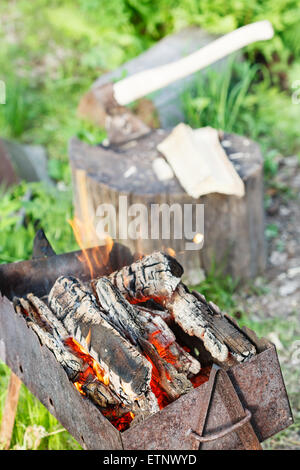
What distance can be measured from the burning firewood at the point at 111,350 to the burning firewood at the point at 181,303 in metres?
0.20

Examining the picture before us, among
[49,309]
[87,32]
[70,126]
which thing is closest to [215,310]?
[49,309]

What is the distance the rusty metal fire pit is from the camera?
169 cm

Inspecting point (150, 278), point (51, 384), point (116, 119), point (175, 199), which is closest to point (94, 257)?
point (150, 278)

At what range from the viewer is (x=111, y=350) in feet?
5.94

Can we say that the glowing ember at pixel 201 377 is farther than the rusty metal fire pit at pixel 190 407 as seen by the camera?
Yes

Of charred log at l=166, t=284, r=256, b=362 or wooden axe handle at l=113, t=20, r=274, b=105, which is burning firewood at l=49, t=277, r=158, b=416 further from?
wooden axe handle at l=113, t=20, r=274, b=105

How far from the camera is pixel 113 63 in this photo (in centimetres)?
539

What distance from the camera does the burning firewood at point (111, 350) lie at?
5.73 feet

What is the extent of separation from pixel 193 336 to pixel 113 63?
Result: 3.83 metres

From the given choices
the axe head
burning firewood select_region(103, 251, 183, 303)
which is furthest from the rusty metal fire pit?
the axe head

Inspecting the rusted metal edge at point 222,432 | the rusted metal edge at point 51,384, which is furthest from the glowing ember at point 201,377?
the rusted metal edge at point 51,384

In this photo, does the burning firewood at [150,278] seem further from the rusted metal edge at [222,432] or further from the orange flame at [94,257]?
the rusted metal edge at [222,432]

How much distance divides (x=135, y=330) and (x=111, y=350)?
0.50 feet

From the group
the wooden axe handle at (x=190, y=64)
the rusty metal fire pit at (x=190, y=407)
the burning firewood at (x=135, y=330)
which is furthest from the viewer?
the wooden axe handle at (x=190, y=64)
